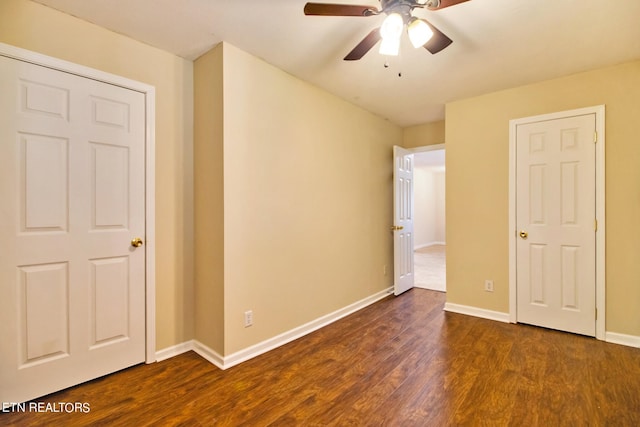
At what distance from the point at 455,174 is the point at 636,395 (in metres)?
2.27

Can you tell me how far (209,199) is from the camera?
2.37 m

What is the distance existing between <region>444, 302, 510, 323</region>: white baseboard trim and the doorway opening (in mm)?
2380

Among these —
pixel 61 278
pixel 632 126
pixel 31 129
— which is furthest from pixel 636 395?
pixel 31 129

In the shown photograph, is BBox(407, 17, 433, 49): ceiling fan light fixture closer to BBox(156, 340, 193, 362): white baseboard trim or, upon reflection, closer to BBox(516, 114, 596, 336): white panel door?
BBox(516, 114, 596, 336): white panel door

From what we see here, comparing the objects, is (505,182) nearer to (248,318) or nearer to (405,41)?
(405,41)

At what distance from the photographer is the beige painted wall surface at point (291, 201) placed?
2.32 meters

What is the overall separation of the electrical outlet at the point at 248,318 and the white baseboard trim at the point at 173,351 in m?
0.54

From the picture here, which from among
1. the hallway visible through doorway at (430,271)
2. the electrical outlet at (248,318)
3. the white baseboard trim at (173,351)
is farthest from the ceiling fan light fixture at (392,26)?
the hallway visible through doorway at (430,271)

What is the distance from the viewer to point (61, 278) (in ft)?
6.32

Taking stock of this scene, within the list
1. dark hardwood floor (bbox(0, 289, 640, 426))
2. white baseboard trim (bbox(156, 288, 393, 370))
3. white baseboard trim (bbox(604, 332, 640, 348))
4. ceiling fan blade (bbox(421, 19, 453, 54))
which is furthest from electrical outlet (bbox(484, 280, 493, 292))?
ceiling fan blade (bbox(421, 19, 453, 54))

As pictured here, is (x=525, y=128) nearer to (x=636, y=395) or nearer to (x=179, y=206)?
(x=636, y=395)

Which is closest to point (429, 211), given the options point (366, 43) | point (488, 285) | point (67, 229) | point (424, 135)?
point (424, 135)

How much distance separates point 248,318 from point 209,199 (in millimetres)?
995

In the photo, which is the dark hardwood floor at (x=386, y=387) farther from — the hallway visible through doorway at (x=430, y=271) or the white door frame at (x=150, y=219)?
the hallway visible through doorway at (x=430, y=271)
